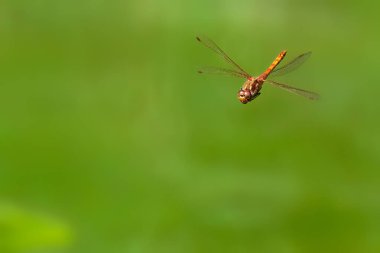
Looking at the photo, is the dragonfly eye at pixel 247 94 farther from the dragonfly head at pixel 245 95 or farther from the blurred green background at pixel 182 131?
the blurred green background at pixel 182 131

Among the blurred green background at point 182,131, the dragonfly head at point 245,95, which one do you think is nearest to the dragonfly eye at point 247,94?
the dragonfly head at point 245,95

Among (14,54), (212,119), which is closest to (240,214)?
(212,119)

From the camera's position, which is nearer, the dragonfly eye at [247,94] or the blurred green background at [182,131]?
the dragonfly eye at [247,94]

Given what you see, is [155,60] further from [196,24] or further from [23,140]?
[23,140]

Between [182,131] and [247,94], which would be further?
[182,131]

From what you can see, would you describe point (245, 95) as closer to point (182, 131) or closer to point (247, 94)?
point (247, 94)

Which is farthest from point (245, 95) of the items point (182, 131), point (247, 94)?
point (182, 131)

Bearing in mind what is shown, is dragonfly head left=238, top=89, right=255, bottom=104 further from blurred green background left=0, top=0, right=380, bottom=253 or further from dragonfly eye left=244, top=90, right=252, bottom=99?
blurred green background left=0, top=0, right=380, bottom=253
